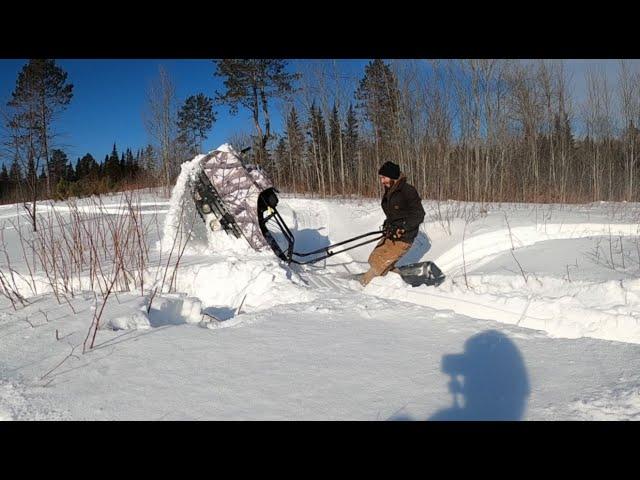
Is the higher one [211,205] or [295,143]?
[295,143]

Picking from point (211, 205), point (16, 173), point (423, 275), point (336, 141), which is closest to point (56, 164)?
point (16, 173)

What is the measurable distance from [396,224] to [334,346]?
3.16m

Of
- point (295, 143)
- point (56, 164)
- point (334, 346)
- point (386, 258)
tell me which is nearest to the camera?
point (334, 346)

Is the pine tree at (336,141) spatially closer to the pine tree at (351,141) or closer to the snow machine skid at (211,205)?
the pine tree at (351,141)

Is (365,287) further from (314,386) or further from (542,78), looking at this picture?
(542,78)

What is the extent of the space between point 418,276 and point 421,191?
1450 cm

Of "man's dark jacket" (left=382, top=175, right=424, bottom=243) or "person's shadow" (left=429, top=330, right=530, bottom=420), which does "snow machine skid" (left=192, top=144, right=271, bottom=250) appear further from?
"person's shadow" (left=429, top=330, right=530, bottom=420)

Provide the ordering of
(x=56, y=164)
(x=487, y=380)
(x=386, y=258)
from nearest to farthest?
(x=487, y=380) < (x=386, y=258) < (x=56, y=164)

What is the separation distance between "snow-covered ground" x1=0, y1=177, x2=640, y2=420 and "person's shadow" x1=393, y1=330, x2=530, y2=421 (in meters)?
0.01

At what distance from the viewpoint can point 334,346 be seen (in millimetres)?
3262

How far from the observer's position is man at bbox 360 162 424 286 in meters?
5.97

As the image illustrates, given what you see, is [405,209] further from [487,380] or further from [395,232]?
[487,380]

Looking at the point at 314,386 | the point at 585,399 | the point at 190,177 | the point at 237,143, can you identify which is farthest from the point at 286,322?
the point at 237,143

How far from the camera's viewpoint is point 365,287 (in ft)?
18.2
